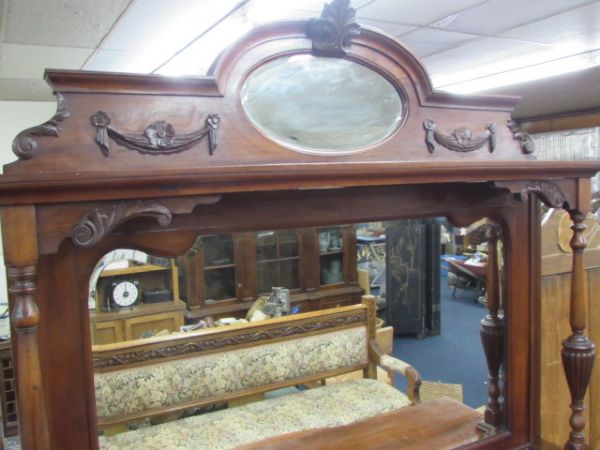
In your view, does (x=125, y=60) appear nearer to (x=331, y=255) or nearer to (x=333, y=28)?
(x=333, y=28)

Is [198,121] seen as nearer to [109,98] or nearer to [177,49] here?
[109,98]

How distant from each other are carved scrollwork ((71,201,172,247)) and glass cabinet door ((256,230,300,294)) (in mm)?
2871

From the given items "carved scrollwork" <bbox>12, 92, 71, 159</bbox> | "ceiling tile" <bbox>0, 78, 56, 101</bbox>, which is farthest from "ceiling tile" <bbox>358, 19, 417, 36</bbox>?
"ceiling tile" <bbox>0, 78, 56, 101</bbox>

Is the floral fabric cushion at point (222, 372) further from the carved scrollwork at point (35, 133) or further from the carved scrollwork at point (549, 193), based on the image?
the carved scrollwork at point (549, 193)

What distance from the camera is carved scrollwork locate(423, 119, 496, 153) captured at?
98 centimetres

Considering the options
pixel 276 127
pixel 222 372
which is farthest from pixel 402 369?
pixel 276 127

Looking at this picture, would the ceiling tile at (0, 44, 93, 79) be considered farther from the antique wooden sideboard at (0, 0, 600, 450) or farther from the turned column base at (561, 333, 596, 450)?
the turned column base at (561, 333, 596, 450)

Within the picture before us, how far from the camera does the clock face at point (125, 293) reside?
3010 millimetres

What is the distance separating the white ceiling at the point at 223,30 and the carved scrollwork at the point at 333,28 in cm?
79

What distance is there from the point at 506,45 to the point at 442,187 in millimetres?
1567

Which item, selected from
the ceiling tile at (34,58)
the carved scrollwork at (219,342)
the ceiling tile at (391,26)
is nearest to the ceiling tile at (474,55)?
the ceiling tile at (391,26)

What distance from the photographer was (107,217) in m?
0.69

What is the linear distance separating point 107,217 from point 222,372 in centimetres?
141

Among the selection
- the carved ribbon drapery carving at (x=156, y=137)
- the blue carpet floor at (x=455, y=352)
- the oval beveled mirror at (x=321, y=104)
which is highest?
the oval beveled mirror at (x=321, y=104)
